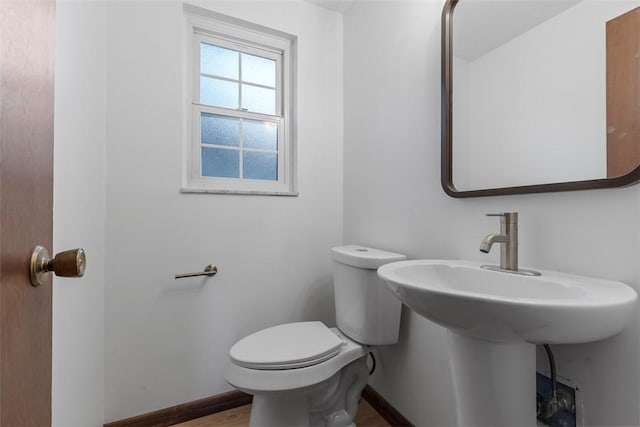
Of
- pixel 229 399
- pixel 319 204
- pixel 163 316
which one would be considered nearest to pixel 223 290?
pixel 163 316

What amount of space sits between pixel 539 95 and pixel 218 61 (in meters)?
1.48

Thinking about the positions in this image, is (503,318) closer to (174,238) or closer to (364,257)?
(364,257)

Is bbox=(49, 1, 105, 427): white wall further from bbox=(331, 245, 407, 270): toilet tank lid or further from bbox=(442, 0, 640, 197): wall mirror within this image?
bbox=(442, 0, 640, 197): wall mirror

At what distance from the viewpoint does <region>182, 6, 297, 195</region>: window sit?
1.48 meters

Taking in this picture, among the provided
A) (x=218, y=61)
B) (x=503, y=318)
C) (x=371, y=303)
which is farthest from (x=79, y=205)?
(x=503, y=318)

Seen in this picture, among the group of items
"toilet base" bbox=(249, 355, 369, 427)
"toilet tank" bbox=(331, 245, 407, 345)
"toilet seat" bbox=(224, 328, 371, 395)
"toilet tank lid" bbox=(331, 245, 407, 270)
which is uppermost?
"toilet tank lid" bbox=(331, 245, 407, 270)

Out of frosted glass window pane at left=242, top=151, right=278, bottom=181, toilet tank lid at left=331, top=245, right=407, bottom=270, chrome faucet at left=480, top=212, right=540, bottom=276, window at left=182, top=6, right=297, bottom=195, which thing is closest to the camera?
chrome faucet at left=480, top=212, right=540, bottom=276

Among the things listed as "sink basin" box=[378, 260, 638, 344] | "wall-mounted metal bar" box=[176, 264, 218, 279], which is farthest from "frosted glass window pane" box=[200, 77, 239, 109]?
"sink basin" box=[378, 260, 638, 344]

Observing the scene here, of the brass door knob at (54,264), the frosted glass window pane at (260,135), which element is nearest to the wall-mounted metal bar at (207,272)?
the frosted glass window pane at (260,135)

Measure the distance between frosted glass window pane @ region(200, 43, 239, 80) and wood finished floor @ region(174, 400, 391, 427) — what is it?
177cm

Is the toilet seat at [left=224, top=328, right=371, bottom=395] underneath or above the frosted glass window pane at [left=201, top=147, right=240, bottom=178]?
underneath

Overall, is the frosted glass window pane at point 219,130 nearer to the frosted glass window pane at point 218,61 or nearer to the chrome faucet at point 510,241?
the frosted glass window pane at point 218,61

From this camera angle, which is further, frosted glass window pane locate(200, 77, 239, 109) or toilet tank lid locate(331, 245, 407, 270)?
frosted glass window pane locate(200, 77, 239, 109)

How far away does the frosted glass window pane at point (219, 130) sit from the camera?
4.96 ft
